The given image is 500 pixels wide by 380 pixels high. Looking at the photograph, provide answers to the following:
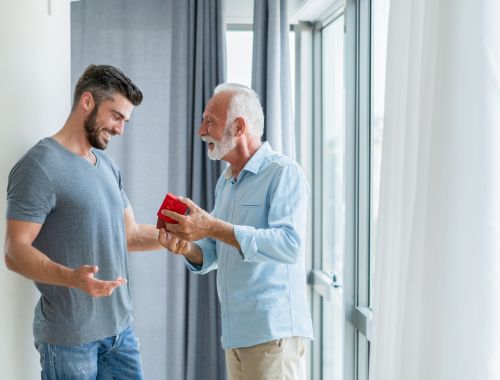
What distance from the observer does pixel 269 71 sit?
128 inches

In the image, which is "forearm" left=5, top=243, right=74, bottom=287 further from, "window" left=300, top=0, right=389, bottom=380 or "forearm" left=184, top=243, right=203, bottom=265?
"window" left=300, top=0, right=389, bottom=380

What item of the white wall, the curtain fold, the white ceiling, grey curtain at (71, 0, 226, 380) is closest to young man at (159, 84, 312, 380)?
the white wall

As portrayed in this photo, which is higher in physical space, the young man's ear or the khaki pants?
the young man's ear

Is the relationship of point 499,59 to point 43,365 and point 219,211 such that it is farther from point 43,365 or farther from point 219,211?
point 43,365

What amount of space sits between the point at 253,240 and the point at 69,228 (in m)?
0.62

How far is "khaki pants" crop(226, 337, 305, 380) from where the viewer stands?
216 cm

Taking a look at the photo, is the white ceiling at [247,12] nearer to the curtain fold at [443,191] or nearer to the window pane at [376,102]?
the window pane at [376,102]

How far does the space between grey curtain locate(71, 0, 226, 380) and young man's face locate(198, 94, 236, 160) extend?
1033 millimetres

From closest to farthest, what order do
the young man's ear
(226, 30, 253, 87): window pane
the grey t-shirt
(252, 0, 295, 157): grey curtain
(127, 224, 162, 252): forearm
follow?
1. the grey t-shirt
2. the young man's ear
3. (127, 224, 162, 252): forearm
4. (252, 0, 295, 157): grey curtain
5. (226, 30, 253, 87): window pane

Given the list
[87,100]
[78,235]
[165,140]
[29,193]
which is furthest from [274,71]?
[29,193]

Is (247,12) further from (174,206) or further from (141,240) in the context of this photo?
(174,206)

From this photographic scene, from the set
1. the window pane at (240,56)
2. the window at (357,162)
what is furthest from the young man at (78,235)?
the window pane at (240,56)

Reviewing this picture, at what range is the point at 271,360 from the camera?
2164 millimetres

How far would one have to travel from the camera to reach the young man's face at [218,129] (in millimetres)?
2328
